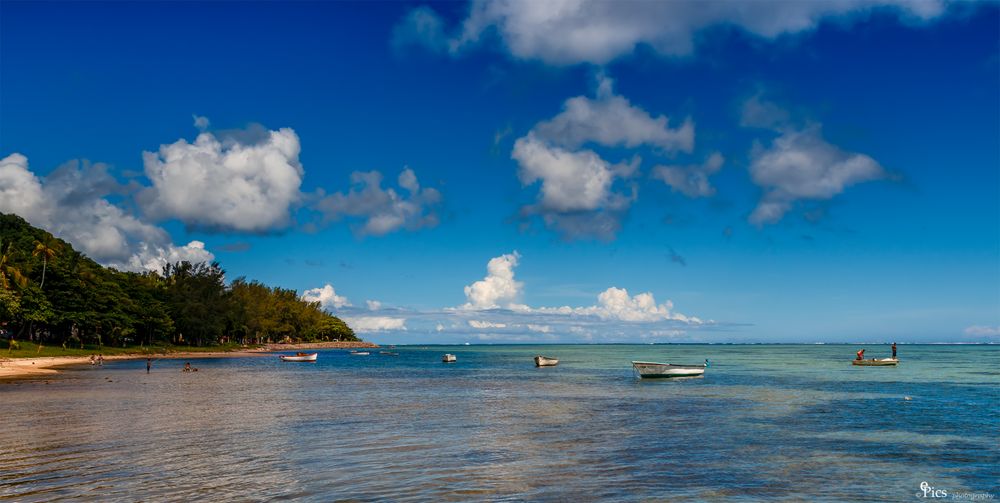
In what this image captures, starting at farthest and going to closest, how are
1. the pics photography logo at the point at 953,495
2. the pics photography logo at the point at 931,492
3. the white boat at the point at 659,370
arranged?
the white boat at the point at 659,370 < the pics photography logo at the point at 931,492 < the pics photography logo at the point at 953,495

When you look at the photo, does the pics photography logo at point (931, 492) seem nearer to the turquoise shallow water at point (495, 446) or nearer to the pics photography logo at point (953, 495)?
the pics photography logo at point (953, 495)

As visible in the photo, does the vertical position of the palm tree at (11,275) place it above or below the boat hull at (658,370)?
above

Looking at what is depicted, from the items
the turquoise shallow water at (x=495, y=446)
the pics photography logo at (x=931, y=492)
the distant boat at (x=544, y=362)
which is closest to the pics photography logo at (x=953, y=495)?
the pics photography logo at (x=931, y=492)

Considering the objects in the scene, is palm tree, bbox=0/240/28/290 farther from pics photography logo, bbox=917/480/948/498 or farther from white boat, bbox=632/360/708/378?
pics photography logo, bbox=917/480/948/498

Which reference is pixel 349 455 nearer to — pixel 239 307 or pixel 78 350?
pixel 78 350

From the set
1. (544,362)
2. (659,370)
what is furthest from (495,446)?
(544,362)

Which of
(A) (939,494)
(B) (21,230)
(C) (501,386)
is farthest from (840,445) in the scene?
(B) (21,230)

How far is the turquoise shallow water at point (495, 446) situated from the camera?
21297 millimetres

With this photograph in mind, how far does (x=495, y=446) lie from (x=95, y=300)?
4501 inches

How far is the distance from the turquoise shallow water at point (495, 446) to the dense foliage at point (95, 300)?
5924 centimetres

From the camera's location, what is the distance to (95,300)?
12044 cm

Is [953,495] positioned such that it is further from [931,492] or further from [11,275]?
[11,275]

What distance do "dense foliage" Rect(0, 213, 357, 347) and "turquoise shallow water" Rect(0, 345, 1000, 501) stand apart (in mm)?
59237

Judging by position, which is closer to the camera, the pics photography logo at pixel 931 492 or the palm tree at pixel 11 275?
the pics photography logo at pixel 931 492
